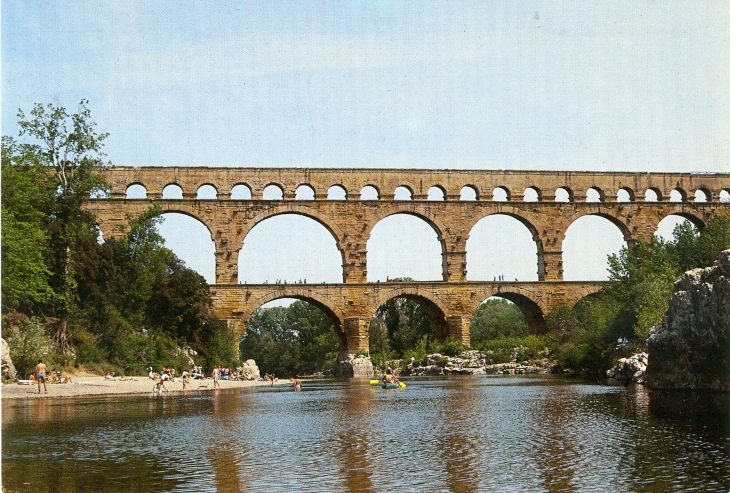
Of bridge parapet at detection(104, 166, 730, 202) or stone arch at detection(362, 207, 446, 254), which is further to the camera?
stone arch at detection(362, 207, 446, 254)

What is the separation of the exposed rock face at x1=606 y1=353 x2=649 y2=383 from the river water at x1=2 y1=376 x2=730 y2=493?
7.55m

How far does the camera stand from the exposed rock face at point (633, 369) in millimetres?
29580

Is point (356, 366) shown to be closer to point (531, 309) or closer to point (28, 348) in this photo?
point (531, 309)

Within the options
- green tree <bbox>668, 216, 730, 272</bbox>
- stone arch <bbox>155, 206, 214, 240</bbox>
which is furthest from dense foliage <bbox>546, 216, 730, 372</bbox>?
stone arch <bbox>155, 206, 214, 240</bbox>

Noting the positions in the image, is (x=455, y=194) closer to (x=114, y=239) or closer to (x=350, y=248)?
(x=350, y=248)

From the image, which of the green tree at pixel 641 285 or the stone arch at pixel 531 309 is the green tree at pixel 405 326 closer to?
the stone arch at pixel 531 309

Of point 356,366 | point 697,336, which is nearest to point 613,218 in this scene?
point 356,366

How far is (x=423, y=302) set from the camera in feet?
A: 161

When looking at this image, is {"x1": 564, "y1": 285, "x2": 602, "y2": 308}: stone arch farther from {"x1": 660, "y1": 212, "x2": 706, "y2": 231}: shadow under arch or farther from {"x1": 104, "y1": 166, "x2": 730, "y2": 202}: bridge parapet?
{"x1": 660, "y1": 212, "x2": 706, "y2": 231}: shadow under arch

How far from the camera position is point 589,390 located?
26.0 meters

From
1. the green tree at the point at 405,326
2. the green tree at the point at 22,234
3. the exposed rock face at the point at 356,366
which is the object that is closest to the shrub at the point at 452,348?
the exposed rock face at the point at 356,366

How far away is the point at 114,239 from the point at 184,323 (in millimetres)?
5736

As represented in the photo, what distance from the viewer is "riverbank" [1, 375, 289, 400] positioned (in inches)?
979

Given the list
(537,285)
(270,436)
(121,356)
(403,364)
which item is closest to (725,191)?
(537,285)
